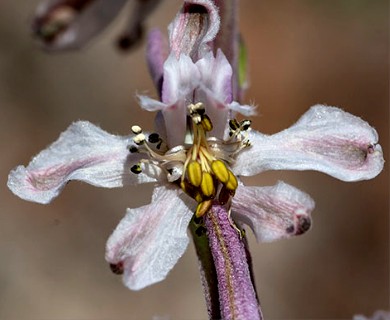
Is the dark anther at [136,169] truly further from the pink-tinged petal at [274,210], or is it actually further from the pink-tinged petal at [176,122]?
the pink-tinged petal at [274,210]

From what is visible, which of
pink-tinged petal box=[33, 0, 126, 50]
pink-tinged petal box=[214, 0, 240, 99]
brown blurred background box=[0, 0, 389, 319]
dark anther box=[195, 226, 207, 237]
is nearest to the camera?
dark anther box=[195, 226, 207, 237]

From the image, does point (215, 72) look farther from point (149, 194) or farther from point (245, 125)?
point (149, 194)

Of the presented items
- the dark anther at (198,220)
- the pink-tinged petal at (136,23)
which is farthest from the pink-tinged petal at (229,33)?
→ the pink-tinged petal at (136,23)

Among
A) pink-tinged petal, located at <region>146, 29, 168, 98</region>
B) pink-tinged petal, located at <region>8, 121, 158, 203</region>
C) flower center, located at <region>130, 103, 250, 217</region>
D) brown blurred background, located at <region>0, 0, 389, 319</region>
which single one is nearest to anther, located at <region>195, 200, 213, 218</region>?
flower center, located at <region>130, 103, 250, 217</region>

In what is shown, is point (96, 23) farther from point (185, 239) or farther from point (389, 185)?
point (389, 185)

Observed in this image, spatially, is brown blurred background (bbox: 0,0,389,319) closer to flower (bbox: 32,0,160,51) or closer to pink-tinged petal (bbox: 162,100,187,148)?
flower (bbox: 32,0,160,51)

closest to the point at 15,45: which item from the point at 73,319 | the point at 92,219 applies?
the point at 92,219
